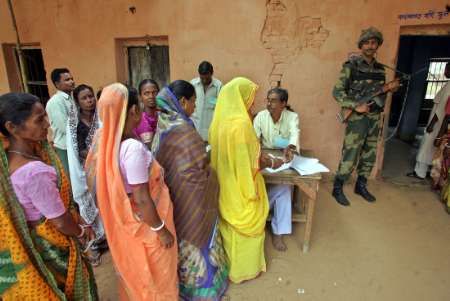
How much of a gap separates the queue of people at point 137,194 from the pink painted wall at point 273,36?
1.33m

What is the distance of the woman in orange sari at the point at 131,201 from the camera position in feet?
5.43

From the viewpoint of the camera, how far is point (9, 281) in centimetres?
155

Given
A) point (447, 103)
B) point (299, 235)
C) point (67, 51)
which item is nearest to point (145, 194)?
point (299, 235)

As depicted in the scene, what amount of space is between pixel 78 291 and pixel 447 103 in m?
4.49

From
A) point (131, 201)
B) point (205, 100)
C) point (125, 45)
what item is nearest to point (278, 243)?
point (131, 201)

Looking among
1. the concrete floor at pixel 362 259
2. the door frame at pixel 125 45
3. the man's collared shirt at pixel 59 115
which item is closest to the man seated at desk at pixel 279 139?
the concrete floor at pixel 362 259

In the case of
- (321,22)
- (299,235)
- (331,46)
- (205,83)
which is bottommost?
(299,235)

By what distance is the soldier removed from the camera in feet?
11.3

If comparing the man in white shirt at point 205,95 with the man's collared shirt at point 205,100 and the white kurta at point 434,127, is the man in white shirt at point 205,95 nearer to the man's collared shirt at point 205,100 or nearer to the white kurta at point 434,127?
the man's collared shirt at point 205,100

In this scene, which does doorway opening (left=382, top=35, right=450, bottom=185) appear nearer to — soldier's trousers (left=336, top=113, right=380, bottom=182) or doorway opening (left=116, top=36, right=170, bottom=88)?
soldier's trousers (left=336, top=113, right=380, bottom=182)

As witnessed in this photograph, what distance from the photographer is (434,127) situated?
167 inches

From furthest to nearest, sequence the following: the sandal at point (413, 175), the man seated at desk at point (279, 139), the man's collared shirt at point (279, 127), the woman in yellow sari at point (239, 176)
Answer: the sandal at point (413, 175) < the man's collared shirt at point (279, 127) < the man seated at desk at point (279, 139) < the woman in yellow sari at point (239, 176)

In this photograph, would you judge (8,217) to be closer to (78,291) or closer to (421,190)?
(78,291)

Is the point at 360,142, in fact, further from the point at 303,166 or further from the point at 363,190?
the point at 303,166
